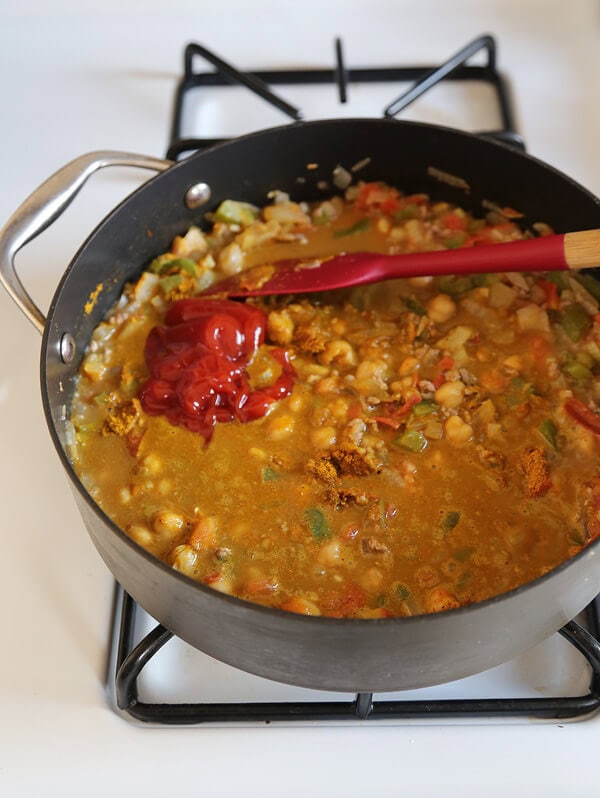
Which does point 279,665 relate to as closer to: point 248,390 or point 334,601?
point 334,601

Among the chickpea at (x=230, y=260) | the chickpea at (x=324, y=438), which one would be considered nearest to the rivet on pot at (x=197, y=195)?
the chickpea at (x=230, y=260)

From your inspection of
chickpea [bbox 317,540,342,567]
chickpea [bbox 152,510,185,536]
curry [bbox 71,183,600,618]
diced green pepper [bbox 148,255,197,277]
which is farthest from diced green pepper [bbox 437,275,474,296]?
chickpea [bbox 152,510,185,536]

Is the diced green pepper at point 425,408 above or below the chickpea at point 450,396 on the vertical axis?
below

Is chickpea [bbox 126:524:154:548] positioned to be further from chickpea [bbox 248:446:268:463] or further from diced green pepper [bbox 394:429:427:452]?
diced green pepper [bbox 394:429:427:452]

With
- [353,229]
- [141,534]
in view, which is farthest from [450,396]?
[141,534]

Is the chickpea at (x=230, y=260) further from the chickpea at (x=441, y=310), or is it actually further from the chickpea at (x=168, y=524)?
the chickpea at (x=168, y=524)

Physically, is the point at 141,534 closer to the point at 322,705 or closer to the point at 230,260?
the point at 322,705
